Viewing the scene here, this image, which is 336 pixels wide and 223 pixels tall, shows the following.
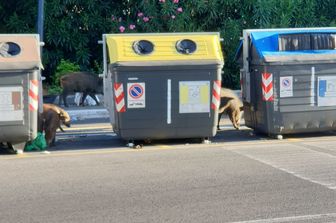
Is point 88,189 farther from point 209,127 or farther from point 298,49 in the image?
point 298,49

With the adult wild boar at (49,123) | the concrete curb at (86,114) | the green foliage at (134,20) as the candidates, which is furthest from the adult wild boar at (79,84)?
the adult wild boar at (49,123)

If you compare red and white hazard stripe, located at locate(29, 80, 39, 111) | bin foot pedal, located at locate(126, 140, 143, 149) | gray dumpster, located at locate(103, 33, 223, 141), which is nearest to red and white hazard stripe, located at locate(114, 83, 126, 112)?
gray dumpster, located at locate(103, 33, 223, 141)

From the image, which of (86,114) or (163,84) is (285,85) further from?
(86,114)

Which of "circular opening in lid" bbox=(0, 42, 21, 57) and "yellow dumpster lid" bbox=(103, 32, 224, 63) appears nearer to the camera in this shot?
"circular opening in lid" bbox=(0, 42, 21, 57)

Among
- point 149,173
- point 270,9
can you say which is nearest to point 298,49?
point 149,173

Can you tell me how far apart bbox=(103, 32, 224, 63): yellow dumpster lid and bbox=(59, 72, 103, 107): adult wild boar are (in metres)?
5.93

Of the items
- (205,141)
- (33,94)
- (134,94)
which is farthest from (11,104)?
(205,141)

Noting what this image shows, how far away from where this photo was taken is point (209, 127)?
34.4ft

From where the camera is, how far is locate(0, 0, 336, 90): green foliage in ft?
61.3

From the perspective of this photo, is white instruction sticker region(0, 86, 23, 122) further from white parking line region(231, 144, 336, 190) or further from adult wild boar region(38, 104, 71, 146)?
white parking line region(231, 144, 336, 190)

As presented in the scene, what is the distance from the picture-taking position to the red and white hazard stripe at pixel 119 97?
10.2m

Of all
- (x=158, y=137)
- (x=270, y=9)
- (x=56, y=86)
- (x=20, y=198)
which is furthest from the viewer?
(x=270, y=9)

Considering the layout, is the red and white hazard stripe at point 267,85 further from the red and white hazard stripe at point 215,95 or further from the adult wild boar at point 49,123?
the adult wild boar at point 49,123

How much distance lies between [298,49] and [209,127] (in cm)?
202
